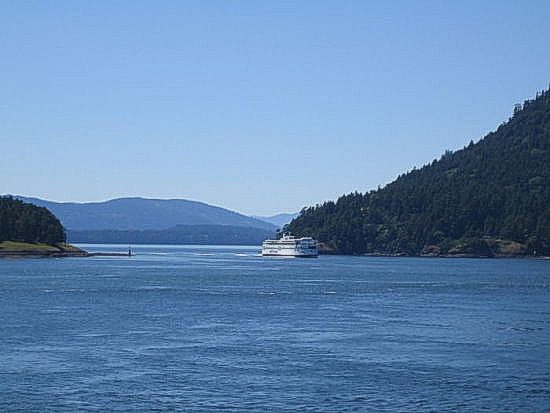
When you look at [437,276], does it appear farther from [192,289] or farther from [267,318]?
[267,318]

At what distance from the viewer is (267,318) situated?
290 ft

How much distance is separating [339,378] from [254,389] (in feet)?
18.9

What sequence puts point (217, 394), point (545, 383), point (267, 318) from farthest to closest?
point (267, 318) → point (545, 383) → point (217, 394)

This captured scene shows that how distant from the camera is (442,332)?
77688 millimetres

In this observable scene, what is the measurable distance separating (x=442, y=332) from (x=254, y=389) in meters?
30.6

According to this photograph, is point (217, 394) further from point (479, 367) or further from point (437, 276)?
point (437, 276)

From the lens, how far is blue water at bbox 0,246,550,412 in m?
48.5

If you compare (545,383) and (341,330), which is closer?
(545,383)

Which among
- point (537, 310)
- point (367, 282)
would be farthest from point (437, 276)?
point (537, 310)

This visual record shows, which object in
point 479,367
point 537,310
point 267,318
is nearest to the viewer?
point 479,367

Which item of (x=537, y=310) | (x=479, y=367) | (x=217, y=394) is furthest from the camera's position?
(x=537, y=310)

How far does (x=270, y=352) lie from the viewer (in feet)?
210

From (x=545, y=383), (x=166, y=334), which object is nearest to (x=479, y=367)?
(x=545, y=383)

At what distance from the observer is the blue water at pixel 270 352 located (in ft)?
159
